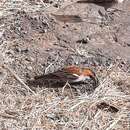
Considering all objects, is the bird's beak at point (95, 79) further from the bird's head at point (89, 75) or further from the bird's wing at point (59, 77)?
the bird's wing at point (59, 77)

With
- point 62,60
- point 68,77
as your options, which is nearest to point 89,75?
point 68,77

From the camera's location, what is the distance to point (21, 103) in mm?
4031

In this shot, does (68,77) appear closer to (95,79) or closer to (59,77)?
(59,77)

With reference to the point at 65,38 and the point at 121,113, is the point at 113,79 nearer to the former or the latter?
the point at 121,113

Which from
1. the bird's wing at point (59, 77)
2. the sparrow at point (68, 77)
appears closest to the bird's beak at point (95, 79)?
the sparrow at point (68, 77)

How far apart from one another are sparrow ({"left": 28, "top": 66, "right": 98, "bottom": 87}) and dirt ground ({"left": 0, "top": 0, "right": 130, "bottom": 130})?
0.26ft

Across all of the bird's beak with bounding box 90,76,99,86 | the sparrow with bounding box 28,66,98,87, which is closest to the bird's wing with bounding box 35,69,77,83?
the sparrow with bounding box 28,66,98,87

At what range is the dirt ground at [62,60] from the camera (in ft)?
12.8

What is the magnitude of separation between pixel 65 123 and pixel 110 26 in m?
1.74

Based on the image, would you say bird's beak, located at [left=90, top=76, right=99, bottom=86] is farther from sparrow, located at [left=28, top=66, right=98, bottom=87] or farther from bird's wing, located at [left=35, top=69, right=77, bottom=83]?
bird's wing, located at [left=35, top=69, right=77, bottom=83]

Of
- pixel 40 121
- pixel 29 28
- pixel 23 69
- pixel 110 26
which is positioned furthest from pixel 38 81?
pixel 110 26

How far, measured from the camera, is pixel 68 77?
4.26 metres

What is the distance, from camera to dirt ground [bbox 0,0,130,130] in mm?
3887

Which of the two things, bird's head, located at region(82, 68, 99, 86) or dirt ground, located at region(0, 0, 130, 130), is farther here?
bird's head, located at region(82, 68, 99, 86)
